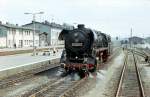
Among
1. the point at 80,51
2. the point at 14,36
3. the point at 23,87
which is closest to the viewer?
the point at 23,87

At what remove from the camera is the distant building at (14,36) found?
73312 mm

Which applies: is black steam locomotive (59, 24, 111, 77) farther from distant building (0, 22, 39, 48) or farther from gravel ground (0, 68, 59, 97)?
distant building (0, 22, 39, 48)

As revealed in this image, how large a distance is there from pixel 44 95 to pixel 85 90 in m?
2.92

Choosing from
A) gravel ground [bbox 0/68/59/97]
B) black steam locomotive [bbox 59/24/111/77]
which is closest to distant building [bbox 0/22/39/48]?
black steam locomotive [bbox 59/24/111/77]

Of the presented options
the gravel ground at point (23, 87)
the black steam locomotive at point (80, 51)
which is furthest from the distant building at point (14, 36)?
the gravel ground at point (23, 87)

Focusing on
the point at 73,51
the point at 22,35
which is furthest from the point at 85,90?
the point at 22,35

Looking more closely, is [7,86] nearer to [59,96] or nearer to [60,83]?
[60,83]

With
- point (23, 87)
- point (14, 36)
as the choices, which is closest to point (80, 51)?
point (23, 87)

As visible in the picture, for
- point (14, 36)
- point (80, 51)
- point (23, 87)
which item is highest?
point (14, 36)

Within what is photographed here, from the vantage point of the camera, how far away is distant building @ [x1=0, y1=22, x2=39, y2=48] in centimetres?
7331

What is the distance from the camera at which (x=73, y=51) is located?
79.6ft

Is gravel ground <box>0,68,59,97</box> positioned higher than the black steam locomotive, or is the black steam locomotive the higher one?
the black steam locomotive

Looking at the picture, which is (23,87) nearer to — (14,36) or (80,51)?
(80,51)

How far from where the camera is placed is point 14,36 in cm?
7819
